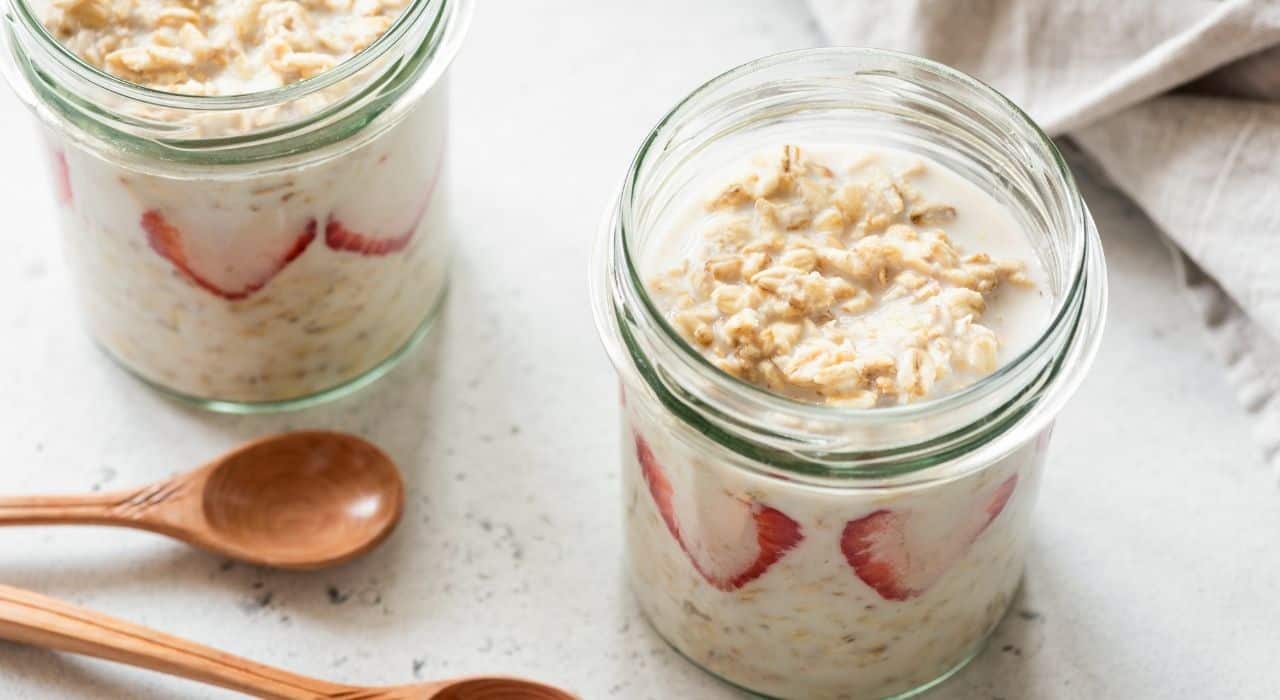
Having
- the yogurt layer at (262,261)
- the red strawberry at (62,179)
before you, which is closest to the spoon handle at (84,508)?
the yogurt layer at (262,261)

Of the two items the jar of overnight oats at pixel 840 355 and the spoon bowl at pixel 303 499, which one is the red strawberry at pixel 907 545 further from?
the spoon bowl at pixel 303 499

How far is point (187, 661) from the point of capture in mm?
1424

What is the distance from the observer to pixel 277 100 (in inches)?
54.4

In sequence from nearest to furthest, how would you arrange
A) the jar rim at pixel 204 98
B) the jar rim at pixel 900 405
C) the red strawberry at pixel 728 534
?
1. the jar rim at pixel 900 405
2. the red strawberry at pixel 728 534
3. the jar rim at pixel 204 98

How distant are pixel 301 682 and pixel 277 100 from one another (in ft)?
1.59

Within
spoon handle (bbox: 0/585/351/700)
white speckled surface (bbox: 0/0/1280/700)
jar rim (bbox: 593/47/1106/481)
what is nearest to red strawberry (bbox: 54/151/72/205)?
white speckled surface (bbox: 0/0/1280/700)

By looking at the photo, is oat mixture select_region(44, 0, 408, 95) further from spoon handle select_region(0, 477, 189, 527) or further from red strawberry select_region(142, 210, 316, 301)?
spoon handle select_region(0, 477, 189, 527)

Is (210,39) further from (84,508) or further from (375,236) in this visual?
(84,508)

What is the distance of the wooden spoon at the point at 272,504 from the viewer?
5.04 ft

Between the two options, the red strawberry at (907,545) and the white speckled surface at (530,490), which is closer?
the red strawberry at (907,545)

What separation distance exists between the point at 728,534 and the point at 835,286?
0.21 metres

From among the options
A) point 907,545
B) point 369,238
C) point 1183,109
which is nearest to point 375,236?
point 369,238

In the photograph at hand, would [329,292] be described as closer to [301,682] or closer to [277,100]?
[277,100]

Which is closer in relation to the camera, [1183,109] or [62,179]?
[62,179]
